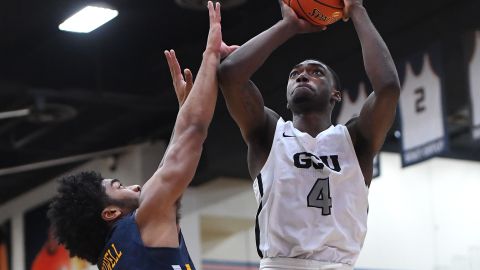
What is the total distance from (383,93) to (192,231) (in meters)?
8.75

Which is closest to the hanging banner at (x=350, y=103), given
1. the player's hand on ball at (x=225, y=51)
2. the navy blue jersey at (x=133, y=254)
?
the player's hand on ball at (x=225, y=51)

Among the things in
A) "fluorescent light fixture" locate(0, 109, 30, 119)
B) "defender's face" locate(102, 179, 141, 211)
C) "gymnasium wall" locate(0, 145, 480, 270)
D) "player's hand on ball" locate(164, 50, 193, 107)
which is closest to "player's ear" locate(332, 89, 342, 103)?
"player's hand on ball" locate(164, 50, 193, 107)

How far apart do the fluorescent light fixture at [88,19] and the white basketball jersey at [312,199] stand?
5.18 m

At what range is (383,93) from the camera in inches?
168

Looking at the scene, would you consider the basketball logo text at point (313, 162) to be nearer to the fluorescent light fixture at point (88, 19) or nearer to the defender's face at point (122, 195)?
the defender's face at point (122, 195)

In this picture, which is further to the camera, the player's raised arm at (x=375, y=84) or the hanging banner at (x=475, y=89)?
the hanging banner at (x=475, y=89)

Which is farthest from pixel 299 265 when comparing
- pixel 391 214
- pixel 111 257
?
pixel 391 214

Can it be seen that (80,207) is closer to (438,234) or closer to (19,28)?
(19,28)

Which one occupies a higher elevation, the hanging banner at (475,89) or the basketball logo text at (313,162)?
the hanging banner at (475,89)

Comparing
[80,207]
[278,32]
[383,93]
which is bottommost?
[80,207]

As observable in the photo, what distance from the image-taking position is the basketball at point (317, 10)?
432 centimetres

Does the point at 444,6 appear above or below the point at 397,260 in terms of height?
above

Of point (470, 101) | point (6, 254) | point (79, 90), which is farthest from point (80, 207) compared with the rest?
point (6, 254)

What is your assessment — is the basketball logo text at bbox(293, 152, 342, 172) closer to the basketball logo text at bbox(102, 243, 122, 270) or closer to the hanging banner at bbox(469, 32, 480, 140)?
the basketball logo text at bbox(102, 243, 122, 270)
